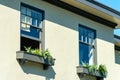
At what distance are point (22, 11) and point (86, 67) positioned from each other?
13.1 feet

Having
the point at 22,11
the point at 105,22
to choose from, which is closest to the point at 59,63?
the point at 22,11

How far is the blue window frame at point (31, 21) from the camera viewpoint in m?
17.1

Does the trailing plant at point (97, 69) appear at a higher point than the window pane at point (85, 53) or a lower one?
lower

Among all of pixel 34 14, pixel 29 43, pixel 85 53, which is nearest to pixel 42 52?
pixel 29 43

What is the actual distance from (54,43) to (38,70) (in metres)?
1.62

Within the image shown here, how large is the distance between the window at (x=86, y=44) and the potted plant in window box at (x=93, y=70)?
539mm

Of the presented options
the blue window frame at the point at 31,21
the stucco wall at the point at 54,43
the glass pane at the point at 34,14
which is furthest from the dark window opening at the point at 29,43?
the glass pane at the point at 34,14

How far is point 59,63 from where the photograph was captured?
18297 mm

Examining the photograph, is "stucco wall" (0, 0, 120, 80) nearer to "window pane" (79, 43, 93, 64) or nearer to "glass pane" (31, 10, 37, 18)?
"glass pane" (31, 10, 37, 18)

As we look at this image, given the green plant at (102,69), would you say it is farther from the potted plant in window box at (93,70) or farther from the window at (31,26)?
the window at (31,26)

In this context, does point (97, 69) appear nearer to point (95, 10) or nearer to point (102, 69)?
point (102, 69)

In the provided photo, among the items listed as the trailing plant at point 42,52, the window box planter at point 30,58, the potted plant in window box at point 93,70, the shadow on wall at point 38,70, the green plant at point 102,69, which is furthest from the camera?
the green plant at point 102,69

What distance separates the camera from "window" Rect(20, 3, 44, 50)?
17062mm

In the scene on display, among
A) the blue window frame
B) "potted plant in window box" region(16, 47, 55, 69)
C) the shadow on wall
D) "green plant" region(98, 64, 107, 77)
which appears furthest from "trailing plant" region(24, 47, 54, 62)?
"green plant" region(98, 64, 107, 77)
